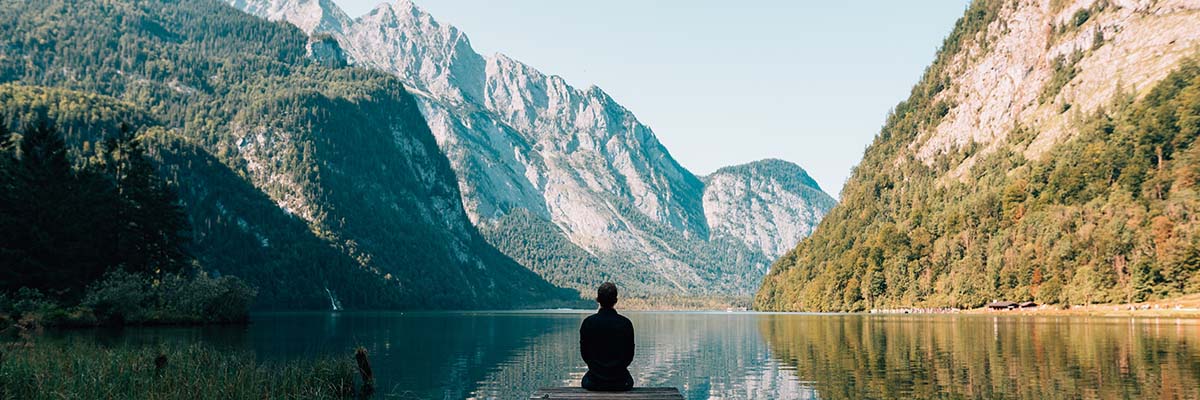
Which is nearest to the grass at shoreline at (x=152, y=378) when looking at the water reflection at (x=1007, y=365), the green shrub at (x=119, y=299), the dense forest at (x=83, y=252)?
the water reflection at (x=1007, y=365)

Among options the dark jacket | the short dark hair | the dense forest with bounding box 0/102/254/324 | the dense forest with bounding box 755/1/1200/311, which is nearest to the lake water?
the dense forest with bounding box 0/102/254/324

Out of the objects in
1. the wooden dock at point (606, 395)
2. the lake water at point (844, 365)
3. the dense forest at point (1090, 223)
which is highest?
the dense forest at point (1090, 223)

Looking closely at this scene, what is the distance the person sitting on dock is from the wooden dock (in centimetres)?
40

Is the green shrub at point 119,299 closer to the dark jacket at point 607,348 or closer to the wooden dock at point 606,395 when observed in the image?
the wooden dock at point 606,395

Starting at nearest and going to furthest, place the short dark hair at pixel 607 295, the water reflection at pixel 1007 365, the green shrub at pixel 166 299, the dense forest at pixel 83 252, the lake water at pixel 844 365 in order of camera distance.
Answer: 1. the short dark hair at pixel 607 295
2. the water reflection at pixel 1007 365
3. the lake water at pixel 844 365
4. the dense forest at pixel 83 252
5. the green shrub at pixel 166 299

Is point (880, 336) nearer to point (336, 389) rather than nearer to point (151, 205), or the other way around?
point (336, 389)

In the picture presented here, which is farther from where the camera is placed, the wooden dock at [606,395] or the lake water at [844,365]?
the lake water at [844,365]

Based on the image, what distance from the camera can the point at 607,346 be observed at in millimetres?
19219

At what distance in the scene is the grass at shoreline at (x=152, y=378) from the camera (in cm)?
2583

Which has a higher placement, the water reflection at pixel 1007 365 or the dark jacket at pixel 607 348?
the dark jacket at pixel 607 348

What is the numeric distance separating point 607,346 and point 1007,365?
38142 millimetres

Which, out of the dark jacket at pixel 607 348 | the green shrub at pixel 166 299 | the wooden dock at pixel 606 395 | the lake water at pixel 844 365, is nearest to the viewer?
Result: the wooden dock at pixel 606 395

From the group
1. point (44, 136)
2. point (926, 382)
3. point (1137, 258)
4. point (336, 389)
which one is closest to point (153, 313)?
point (44, 136)

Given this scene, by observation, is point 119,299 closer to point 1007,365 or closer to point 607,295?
point 1007,365
